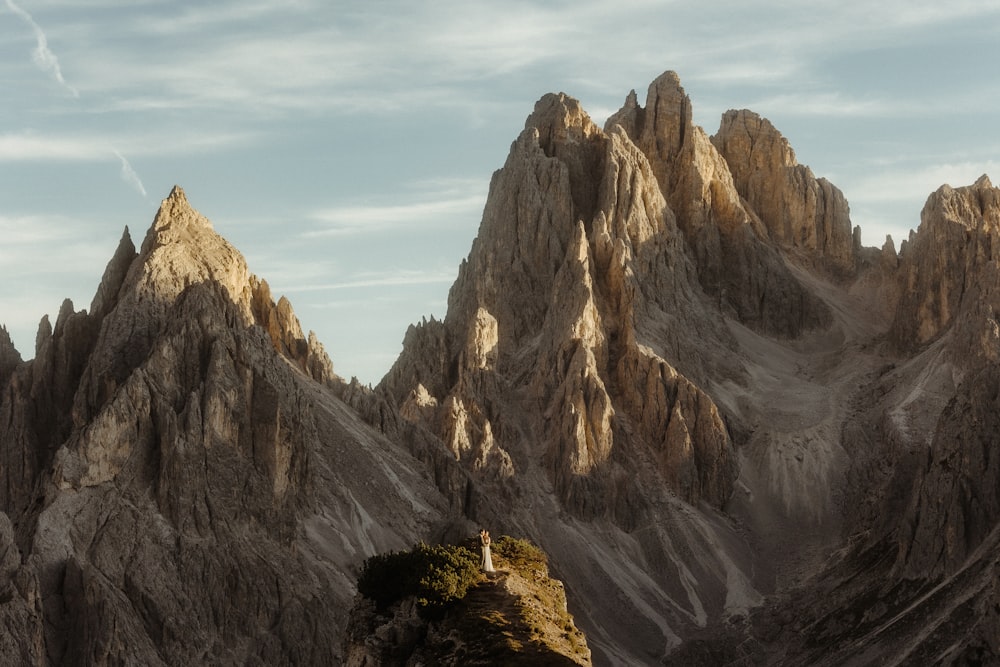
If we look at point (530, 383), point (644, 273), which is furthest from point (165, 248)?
point (644, 273)

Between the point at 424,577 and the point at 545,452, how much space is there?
95403mm

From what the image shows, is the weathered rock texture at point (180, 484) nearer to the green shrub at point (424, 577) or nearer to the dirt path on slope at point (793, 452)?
the green shrub at point (424, 577)

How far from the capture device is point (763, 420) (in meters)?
180

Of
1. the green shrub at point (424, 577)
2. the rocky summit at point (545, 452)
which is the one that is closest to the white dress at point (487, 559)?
the green shrub at point (424, 577)

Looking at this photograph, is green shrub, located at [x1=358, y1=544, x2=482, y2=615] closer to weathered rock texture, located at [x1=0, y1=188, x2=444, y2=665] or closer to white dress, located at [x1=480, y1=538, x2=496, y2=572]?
white dress, located at [x1=480, y1=538, x2=496, y2=572]

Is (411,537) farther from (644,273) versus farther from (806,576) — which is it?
(644,273)

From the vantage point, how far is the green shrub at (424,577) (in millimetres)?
70062

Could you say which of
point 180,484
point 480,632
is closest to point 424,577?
point 480,632

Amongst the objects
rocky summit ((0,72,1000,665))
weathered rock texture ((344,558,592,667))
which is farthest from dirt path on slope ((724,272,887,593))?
weathered rock texture ((344,558,592,667))

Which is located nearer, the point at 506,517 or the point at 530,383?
the point at 506,517

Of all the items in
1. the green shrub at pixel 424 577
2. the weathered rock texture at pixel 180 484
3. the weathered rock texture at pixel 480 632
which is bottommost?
→ the weathered rock texture at pixel 480 632

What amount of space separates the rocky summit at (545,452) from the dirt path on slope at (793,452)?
336mm

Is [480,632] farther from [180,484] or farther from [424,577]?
[180,484]

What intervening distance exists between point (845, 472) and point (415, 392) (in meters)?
36.7
